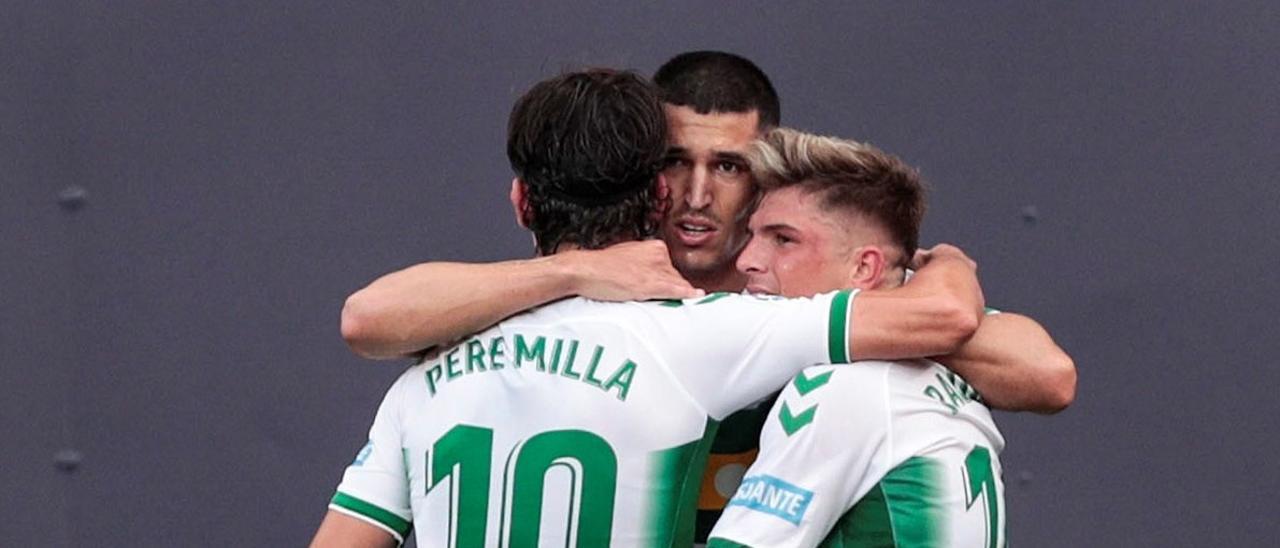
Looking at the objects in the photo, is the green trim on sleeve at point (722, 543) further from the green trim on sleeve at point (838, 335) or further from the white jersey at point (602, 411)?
the green trim on sleeve at point (838, 335)

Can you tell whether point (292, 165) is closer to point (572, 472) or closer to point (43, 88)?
point (43, 88)

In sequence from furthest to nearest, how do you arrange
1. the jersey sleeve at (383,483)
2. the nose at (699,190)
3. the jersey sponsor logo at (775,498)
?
the nose at (699,190), the jersey sleeve at (383,483), the jersey sponsor logo at (775,498)

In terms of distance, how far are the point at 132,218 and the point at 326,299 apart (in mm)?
359

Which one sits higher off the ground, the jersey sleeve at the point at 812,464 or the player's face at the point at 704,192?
the player's face at the point at 704,192

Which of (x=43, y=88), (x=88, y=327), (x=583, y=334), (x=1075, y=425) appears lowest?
(x=1075, y=425)

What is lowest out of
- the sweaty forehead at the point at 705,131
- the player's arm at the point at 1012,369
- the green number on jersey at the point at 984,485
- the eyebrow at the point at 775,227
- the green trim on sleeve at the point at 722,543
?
the green trim on sleeve at the point at 722,543

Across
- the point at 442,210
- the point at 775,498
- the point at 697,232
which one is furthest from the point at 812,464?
the point at 442,210

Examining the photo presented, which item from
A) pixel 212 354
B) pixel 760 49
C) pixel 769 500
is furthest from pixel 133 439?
pixel 769 500

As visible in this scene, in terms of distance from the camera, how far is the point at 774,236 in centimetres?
246

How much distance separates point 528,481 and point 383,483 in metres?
0.22

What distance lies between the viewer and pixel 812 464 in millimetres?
2137

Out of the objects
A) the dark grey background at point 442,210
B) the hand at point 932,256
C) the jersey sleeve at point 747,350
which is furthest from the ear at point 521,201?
the dark grey background at point 442,210

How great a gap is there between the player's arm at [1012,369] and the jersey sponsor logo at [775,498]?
0.30 meters

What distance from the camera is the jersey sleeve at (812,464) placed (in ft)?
6.99
